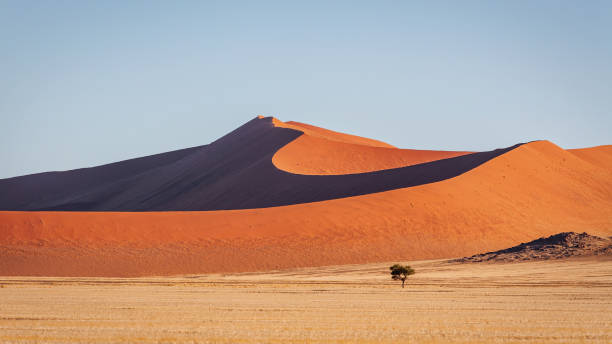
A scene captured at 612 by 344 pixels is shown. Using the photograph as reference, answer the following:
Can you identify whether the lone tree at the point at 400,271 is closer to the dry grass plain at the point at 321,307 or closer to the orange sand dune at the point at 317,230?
the dry grass plain at the point at 321,307

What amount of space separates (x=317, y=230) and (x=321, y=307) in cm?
2254

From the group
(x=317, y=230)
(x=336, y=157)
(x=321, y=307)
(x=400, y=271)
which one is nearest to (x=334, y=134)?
(x=336, y=157)

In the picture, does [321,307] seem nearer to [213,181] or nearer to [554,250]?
[554,250]

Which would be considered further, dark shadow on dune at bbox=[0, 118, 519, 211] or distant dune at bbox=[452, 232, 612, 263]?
dark shadow on dune at bbox=[0, 118, 519, 211]

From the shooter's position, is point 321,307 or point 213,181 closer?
point 321,307

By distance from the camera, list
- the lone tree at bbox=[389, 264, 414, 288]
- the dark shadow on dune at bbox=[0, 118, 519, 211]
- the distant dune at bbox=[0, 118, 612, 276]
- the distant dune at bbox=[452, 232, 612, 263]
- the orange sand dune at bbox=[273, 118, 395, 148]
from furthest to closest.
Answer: the orange sand dune at bbox=[273, 118, 395, 148], the dark shadow on dune at bbox=[0, 118, 519, 211], the distant dune at bbox=[452, 232, 612, 263], the distant dune at bbox=[0, 118, 612, 276], the lone tree at bbox=[389, 264, 414, 288]

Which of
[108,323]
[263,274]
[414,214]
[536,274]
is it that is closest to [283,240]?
[263,274]

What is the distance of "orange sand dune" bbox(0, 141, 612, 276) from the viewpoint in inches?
1519

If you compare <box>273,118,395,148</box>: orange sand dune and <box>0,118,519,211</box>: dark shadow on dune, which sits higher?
<box>273,118,395,148</box>: orange sand dune

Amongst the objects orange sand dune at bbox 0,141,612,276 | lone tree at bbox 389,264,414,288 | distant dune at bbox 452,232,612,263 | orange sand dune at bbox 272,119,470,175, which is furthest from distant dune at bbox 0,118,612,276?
lone tree at bbox 389,264,414,288

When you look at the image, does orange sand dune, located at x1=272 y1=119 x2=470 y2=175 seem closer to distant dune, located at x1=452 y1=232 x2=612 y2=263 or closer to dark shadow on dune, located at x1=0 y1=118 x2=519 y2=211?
dark shadow on dune, located at x1=0 y1=118 x2=519 y2=211

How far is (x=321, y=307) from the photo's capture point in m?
21.5

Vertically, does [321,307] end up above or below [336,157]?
below

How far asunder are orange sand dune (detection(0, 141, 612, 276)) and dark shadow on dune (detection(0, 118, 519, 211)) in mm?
5708
